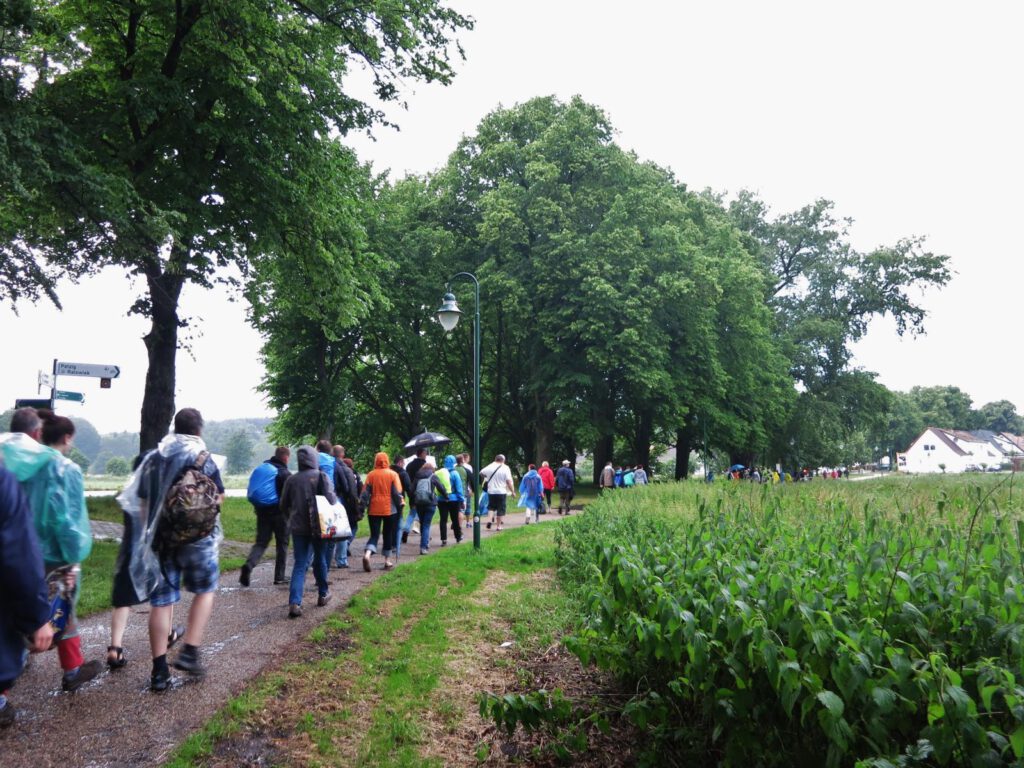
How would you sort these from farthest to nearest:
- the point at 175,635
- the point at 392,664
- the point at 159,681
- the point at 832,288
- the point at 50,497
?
1. the point at 832,288
2. the point at 175,635
3. the point at 392,664
4. the point at 159,681
5. the point at 50,497

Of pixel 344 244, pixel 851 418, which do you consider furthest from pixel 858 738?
pixel 851 418

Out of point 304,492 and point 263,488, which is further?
point 263,488

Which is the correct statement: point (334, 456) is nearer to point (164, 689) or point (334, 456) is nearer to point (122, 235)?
point (122, 235)

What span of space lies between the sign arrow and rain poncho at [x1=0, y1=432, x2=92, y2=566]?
8503mm

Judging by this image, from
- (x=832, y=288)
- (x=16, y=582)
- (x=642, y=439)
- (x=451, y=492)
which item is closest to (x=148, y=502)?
(x=16, y=582)

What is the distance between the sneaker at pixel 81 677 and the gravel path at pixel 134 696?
45 millimetres

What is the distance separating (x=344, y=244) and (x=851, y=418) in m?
35.5

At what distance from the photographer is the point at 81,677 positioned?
4738 millimetres

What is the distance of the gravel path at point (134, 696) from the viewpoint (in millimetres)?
3859

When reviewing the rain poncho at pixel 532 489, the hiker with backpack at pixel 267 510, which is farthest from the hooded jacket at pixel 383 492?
the rain poncho at pixel 532 489

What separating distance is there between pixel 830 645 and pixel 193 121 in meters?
13.9

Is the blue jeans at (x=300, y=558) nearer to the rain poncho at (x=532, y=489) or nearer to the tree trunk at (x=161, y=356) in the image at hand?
the tree trunk at (x=161, y=356)

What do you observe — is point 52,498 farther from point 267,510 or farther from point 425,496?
point 425,496

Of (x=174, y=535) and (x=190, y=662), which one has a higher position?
(x=174, y=535)
